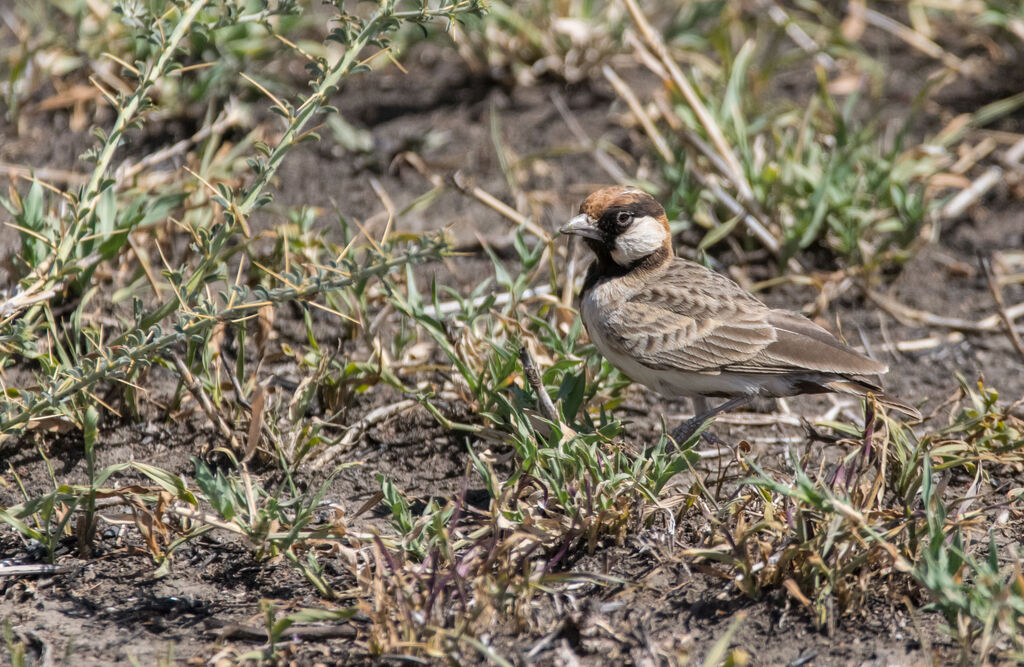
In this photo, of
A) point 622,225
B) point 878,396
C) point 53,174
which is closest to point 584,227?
point 622,225

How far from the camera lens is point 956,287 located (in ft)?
20.6

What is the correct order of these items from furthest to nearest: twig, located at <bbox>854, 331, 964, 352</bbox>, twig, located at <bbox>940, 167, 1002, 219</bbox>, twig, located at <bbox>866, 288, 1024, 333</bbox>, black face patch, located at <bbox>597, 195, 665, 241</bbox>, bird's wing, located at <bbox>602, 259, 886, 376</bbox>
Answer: twig, located at <bbox>940, 167, 1002, 219</bbox>, twig, located at <bbox>866, 288, 1024, 333</bbox>, twig, located at <bbox>854, 331, 964, 352</bbox>, black face patch, located at <bbox>597, 195, 665, 241</bbox>, bird's wing, located at <bbox>602, 259, 886, 376</bbox>

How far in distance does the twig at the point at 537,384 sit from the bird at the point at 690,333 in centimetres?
62

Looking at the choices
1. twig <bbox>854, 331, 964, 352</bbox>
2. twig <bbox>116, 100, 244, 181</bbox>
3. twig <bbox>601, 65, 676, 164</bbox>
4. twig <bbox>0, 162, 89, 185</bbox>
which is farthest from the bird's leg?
twig <bbox>0, 162, 89, 185</bbox>

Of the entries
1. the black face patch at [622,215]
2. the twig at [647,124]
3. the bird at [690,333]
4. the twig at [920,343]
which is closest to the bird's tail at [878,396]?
the bird at [690,333]

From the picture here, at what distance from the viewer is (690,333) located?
194 inches

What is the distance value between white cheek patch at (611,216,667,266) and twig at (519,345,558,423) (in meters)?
1.13

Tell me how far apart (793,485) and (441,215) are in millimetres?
3055

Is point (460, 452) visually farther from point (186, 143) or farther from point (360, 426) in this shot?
point (186, 143)

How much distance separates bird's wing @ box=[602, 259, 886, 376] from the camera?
471 centimetres

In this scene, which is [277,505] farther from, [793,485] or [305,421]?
[793,485]

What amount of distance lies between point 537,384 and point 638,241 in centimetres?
129

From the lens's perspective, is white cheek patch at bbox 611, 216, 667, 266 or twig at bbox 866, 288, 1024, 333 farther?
twig at bbox 866, 288, 1024, 333

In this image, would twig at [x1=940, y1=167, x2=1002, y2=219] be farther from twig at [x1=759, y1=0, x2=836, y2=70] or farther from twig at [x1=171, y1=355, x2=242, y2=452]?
twig at [x1=171, y1=355, x2=242, y2=452]
